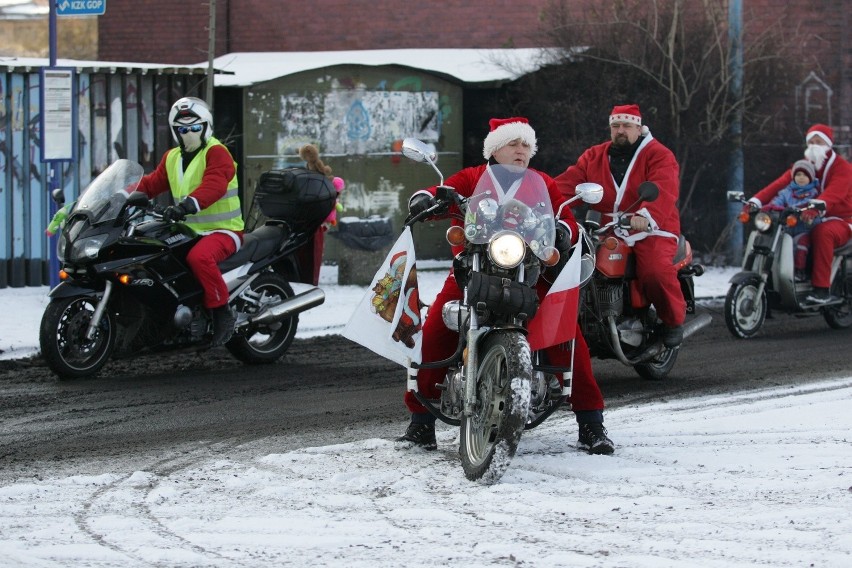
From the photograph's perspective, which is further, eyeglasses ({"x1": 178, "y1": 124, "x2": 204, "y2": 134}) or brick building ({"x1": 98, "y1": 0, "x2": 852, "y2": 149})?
brick building ({"x1": 98, "y1": 0, "x2": 852, "y2": 149})

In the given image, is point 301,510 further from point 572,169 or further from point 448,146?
point 448,146

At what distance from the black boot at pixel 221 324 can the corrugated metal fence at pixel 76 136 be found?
5706mm

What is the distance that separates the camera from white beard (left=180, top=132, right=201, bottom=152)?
36.4 feet

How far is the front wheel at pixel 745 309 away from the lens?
531 inches

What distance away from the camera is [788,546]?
5961 mm

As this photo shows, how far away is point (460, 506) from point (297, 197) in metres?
5.35

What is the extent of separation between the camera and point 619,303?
10266 millimetres

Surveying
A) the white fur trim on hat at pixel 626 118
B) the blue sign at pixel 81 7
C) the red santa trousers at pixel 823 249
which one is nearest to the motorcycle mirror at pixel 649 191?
the white fur trim on hat at pixel 626 118

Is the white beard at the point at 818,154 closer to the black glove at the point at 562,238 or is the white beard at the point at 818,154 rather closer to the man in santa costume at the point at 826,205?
the man in santa costume at the point at 826,205

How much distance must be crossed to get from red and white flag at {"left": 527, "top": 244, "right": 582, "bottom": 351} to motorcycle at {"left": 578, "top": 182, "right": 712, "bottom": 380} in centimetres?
220

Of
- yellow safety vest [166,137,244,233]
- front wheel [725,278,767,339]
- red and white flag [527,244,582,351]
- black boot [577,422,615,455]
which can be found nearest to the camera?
red and white flag [527,244,582,351]

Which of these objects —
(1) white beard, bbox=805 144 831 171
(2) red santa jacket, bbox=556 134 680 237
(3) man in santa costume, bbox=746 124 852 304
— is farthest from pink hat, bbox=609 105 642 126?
(1) white beard, bbox=805 144 831 171

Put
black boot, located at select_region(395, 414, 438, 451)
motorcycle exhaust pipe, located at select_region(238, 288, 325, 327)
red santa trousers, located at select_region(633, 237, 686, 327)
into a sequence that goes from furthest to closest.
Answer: motorcycle exhaust pipe, located at select_region(238, 288, 325, 327) → red santa trousers, located at select_region(633, 237, 686, 327) → black boot, located at select_region(395, 414, 438, 451)

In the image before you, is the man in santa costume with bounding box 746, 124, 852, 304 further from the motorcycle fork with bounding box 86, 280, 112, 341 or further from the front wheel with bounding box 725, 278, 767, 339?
the motorcycle fork with bounding box 86, 280, 112, 341
